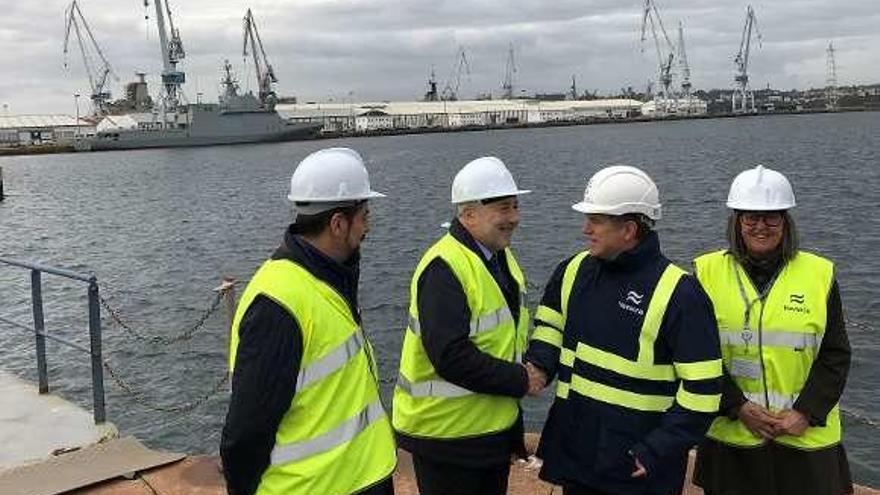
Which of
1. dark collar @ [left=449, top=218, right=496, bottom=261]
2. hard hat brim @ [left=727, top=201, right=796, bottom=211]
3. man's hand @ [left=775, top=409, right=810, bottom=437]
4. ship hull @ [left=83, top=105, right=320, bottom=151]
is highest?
ship hull @ [left=83, top=105, right=320, bottom=151]

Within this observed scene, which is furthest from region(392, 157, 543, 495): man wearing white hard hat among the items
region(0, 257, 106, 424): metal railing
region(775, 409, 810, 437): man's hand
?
region(0, 257, 106, 424): metal railing

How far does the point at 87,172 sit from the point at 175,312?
77.2 metres

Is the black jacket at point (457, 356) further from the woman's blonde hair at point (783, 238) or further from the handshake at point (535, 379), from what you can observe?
the woman's blonde hair at point (783, 238)

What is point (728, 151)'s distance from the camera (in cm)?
7500

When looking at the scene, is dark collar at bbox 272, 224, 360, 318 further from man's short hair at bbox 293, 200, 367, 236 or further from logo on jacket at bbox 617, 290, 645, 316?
logo on jacket at bbox 617, 290, 645, 316

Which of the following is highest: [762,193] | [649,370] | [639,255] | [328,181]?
[328,181]

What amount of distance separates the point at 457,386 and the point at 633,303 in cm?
83

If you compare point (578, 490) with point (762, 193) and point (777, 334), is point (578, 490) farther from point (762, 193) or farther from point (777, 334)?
point (762, 193)

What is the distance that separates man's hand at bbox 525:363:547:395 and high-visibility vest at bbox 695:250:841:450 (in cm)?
80

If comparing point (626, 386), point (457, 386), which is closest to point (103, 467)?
Result: point (457, 386)

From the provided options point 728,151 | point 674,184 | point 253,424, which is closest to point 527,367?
point 253,424

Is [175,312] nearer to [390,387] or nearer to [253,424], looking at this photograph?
[390,387]

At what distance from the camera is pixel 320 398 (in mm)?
2850

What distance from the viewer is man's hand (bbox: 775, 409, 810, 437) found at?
136 inches
